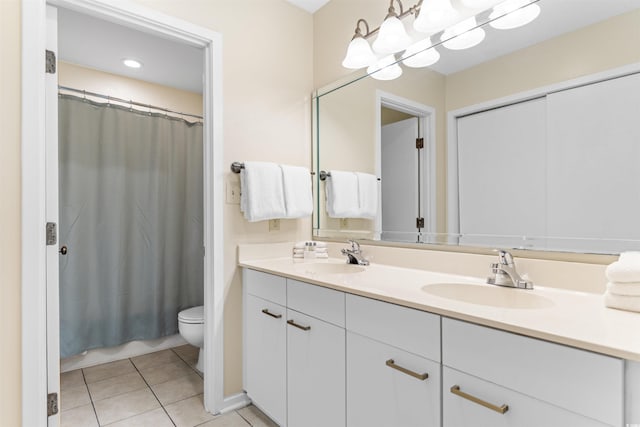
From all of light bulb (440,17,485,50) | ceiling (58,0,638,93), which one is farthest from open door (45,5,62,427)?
light bulb (440,17,485,50)

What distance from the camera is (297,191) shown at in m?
2.01

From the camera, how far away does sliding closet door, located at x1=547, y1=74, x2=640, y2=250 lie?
103 cm

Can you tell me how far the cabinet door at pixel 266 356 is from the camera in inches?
61.1

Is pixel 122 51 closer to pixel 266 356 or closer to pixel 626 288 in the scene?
pixel 266 356

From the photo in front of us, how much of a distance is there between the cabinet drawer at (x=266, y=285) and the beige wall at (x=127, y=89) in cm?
208

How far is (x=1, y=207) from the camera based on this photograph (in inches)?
51.3

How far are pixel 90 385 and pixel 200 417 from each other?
3.06 feet

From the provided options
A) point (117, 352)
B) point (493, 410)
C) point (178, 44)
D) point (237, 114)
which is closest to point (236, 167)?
point (237, 114)

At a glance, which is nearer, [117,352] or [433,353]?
[433,353]

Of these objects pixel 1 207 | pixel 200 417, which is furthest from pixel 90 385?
pixel 1 207

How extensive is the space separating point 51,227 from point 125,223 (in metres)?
1.23

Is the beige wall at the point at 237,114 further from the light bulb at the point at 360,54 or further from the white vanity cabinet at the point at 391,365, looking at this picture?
the white vanity cabinet at the point at 391,365

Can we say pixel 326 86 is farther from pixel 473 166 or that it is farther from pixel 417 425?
pixel 417 425

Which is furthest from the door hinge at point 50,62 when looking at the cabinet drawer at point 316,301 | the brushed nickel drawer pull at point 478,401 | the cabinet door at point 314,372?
the brushed nickel drawer pull at point 478,401
